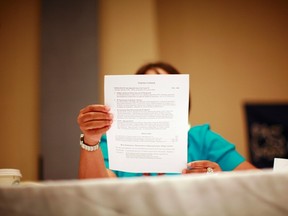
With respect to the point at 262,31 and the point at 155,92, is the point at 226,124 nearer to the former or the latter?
the point at 262,31

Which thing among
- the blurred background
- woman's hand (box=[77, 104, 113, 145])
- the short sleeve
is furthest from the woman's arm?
the blurred background

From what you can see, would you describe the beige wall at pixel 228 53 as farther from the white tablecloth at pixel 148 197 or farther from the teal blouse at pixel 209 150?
the white tablecloth at pixel 148 197

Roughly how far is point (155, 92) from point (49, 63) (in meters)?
1.43

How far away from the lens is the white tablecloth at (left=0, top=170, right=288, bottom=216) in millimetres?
290

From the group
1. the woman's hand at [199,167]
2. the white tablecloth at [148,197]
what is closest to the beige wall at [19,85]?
the woman's hand at [199,167]

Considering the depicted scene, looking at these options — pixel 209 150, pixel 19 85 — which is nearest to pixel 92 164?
pixel 209 150

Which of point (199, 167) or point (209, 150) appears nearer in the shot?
point (199, 167)

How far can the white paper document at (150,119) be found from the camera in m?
0.73

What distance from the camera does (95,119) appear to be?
739mm

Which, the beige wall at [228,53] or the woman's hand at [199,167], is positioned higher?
the beige wall at [228,53]

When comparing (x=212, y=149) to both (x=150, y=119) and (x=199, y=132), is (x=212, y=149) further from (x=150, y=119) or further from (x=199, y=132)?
(x=150, y=119)

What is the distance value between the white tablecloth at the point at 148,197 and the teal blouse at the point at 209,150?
0.73 m

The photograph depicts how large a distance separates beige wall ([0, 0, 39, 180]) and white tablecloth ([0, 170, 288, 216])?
1802mm

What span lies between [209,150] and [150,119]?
0.48 m
